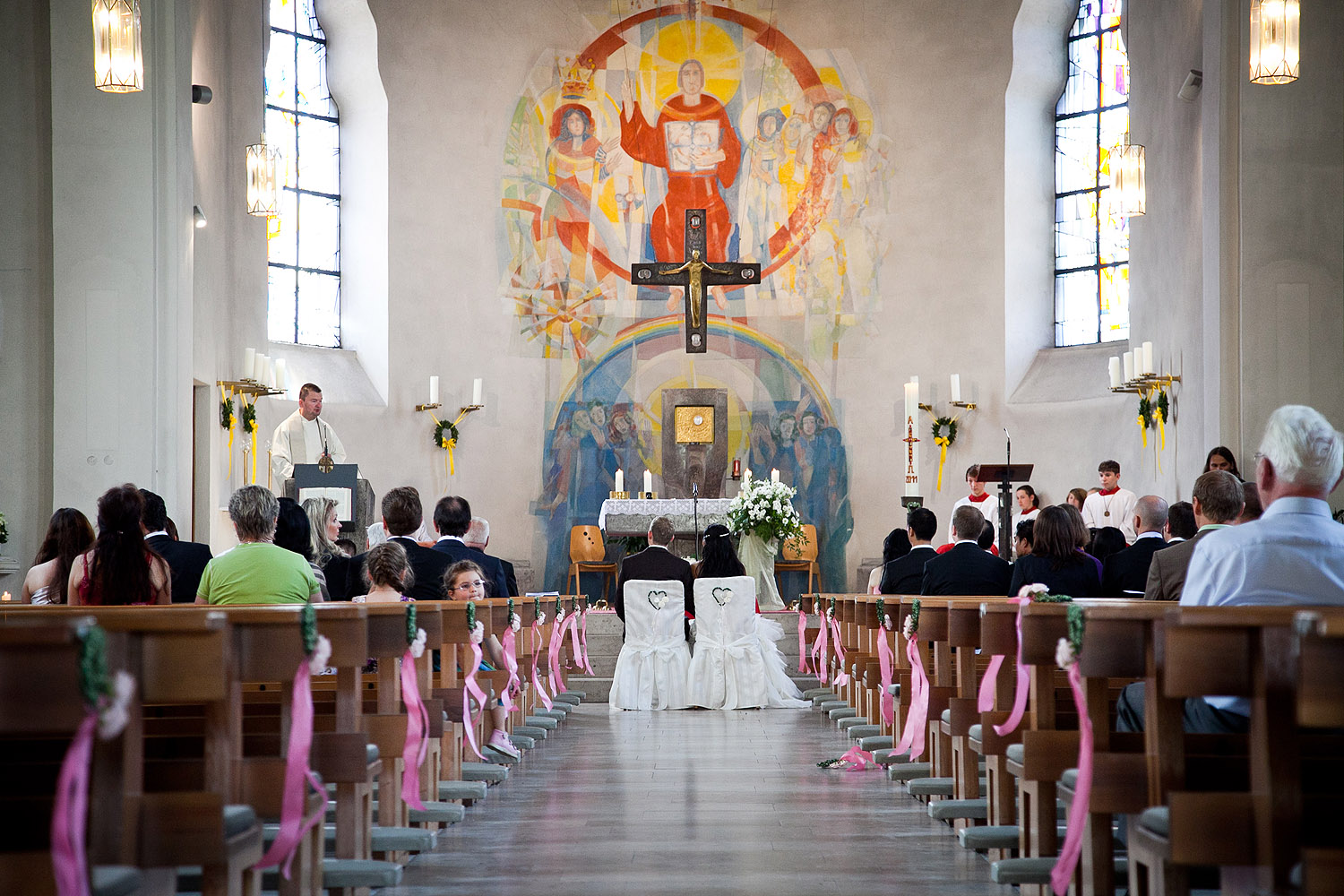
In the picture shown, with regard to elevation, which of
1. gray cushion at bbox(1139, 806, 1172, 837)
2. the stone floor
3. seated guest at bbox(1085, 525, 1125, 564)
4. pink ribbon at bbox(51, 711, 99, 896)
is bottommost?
the stone floor

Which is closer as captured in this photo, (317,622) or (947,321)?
(317,622)

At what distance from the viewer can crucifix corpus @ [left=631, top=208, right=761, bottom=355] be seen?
44.1 ft

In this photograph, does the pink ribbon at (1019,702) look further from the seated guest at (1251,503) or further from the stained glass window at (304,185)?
the stained glass window at (304,185)

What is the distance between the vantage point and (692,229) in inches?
538

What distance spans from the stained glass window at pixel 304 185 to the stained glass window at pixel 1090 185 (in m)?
7.87

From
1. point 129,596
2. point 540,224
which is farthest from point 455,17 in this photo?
point 129,596

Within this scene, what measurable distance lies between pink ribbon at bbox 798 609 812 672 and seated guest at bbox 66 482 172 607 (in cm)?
612

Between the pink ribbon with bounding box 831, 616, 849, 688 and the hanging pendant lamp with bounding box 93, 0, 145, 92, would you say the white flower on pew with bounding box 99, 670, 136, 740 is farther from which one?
the pink ribbon with bounding box 831, 616, 849, 688

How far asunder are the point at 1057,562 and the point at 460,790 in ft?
8.57

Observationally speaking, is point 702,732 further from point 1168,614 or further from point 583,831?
point 1168,614

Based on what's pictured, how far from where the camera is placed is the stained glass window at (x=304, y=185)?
13875 millimetres

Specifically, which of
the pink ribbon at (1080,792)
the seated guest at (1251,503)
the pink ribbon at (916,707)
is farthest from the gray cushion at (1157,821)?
the seated guest at (1251,503)

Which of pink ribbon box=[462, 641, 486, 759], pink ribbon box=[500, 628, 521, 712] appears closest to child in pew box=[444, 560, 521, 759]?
pink ribbon box=[500, 628, 521, 712]

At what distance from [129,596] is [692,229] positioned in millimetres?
9700
